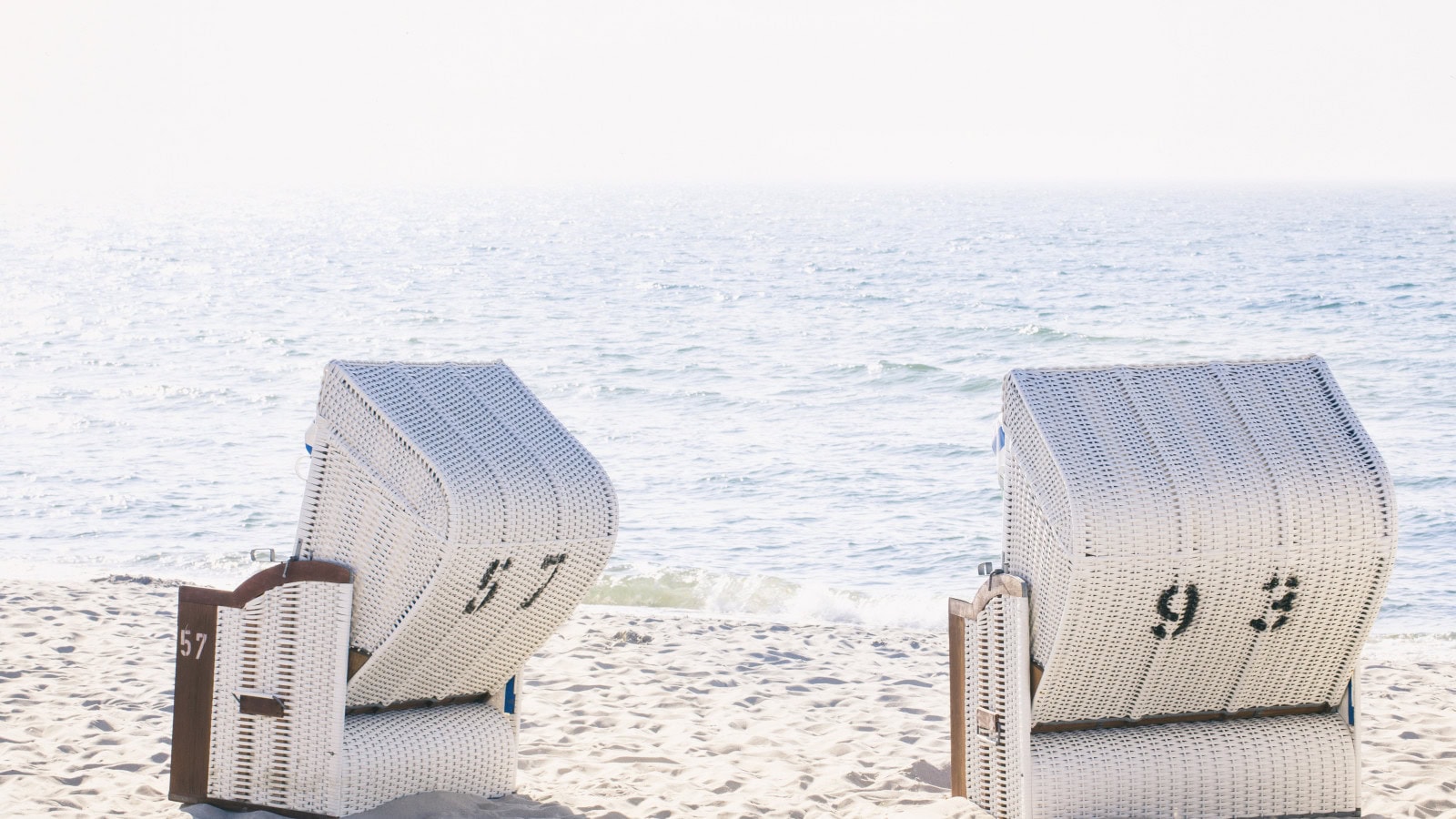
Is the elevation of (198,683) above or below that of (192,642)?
below

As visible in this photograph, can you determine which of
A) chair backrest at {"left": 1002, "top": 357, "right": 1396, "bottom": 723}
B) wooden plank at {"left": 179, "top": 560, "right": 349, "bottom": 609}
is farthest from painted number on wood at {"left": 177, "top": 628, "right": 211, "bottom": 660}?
chair backrest at {"left": 1002, "top": 357, "right": 1396, "bottom": 723}

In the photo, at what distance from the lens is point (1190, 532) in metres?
3.65

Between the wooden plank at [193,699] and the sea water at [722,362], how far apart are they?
17.9 ft

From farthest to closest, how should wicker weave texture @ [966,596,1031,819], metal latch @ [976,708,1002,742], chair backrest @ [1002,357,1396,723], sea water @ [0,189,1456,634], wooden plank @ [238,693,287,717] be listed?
sea water @ [0,189,1456,634], wooden plank @ [238,693,287,717], metal latch @ [976,708,1002,742], wicker weave texture @ [966,596,1031,819], chair backrest @ [1002,357,1396,723]

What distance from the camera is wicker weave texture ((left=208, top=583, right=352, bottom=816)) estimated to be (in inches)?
160

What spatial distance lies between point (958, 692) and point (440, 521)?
1609 millimetres

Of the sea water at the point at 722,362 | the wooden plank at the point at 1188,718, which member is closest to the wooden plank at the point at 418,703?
the wooden plank at the point at 1188,718

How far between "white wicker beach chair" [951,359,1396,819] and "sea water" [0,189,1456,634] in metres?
4.93

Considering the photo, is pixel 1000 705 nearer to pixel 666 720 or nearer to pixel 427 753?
pixel 427 753

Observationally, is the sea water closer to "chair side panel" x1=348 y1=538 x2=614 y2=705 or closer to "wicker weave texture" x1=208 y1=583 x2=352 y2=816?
"chair side panel" x1=348 y1=538 x2=614 y2=705

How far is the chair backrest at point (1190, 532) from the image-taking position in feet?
12.0

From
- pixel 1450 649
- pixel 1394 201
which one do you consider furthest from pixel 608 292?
pixel 1394 201

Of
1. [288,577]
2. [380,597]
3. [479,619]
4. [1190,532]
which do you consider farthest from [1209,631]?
[288,577]

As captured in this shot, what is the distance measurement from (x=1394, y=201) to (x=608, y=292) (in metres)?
85.1
